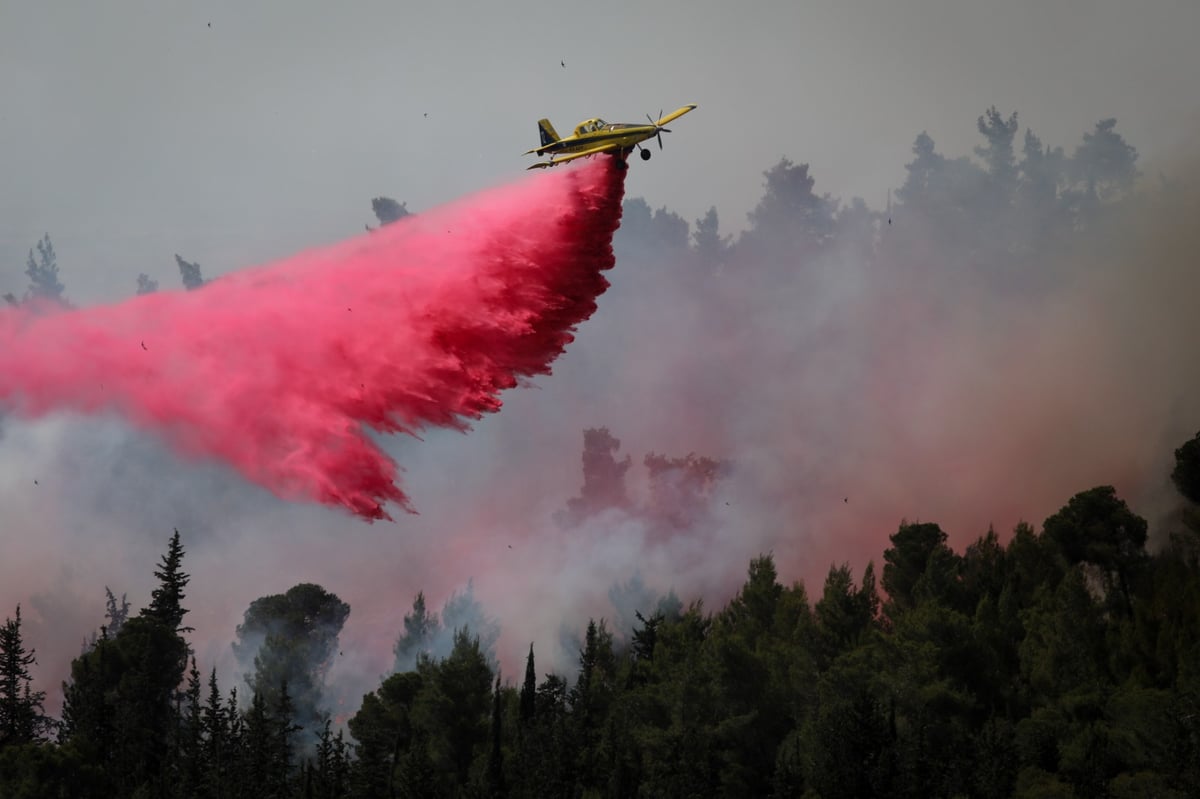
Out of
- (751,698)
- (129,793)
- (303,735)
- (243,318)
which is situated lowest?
(129,793)

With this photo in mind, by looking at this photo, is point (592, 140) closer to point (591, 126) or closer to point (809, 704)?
point (591, 126)

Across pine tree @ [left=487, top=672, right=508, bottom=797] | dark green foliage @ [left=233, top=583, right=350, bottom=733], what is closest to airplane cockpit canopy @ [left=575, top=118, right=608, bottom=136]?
pine tree @ [left=487, top=672, right=508, bottom=797]

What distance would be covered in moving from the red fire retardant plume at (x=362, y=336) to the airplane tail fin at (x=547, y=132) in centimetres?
346

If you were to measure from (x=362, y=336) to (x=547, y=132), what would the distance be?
20.0 m

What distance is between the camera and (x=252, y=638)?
19238 cm

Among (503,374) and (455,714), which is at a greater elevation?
(503,374)

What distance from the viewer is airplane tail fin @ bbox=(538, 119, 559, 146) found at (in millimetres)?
96000

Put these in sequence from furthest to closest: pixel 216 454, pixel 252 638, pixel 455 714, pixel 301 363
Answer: pixel 252 638 < pixel 455 714 < pixel 216 454 < pixel 301 363

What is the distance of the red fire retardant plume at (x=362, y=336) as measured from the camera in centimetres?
10088

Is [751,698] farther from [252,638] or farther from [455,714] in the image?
[252,638]

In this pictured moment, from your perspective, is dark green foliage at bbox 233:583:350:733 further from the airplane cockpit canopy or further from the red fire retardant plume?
the airplane cockpit canopy

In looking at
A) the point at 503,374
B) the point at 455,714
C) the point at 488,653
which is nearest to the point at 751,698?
the point at 455,714

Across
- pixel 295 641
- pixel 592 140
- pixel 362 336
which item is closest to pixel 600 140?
pixel 592 140

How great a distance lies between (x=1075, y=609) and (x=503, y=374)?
49.4 meters
